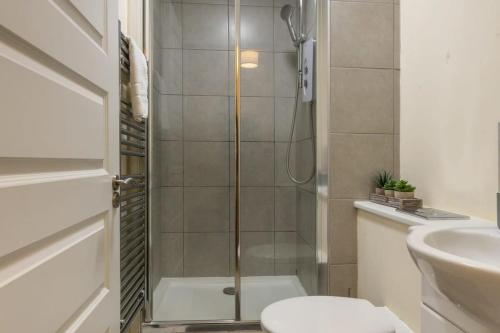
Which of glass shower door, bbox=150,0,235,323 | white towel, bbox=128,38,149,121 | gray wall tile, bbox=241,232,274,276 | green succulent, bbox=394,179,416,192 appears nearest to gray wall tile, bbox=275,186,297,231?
gray wall tile, bbox=241,232,274,276

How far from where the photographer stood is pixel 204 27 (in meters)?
2.14

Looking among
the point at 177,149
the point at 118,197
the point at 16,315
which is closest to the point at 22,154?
the point at 16,315

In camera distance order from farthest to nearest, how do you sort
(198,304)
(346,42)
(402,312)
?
1. (198,304)
2. (346,42)
3. (402,312)

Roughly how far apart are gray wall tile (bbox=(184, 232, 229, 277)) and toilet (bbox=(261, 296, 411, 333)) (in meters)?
0.88

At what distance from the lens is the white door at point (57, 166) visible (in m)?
0.54

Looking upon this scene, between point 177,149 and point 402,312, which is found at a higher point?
point 177,149

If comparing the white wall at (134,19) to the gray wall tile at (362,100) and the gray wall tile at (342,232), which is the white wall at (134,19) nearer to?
the gray wall tile at (362,100)

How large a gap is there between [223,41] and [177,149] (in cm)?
73

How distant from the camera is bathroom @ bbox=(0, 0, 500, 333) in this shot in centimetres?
62

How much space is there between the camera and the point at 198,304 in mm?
2023

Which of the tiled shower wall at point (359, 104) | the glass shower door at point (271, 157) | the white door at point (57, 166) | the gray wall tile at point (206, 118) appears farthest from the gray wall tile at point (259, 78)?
the white door at point (57, 166)

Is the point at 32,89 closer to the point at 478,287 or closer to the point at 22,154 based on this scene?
the point at 22,154

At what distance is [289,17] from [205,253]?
159 centimetres

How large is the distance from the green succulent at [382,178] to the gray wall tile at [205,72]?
1033mm
